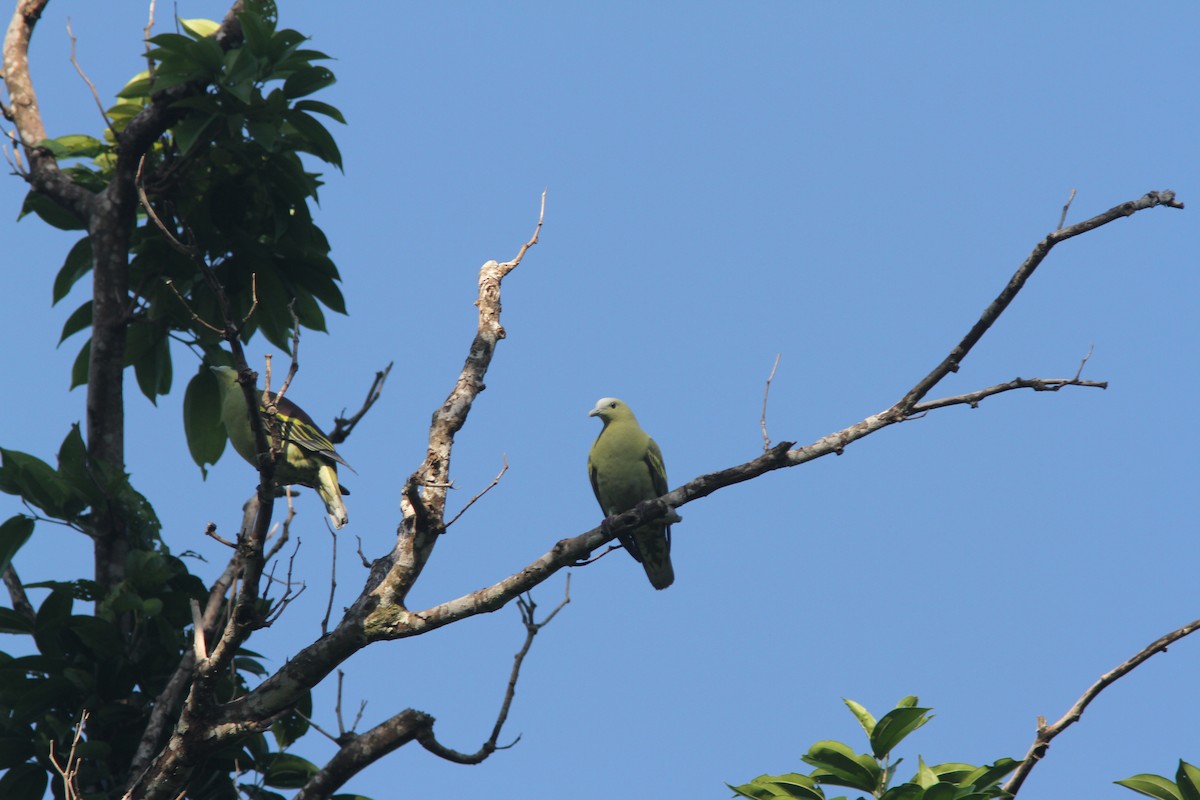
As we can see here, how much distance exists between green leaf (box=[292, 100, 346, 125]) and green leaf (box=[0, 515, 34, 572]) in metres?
2.79

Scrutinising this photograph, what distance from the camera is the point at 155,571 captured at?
6.05 meters

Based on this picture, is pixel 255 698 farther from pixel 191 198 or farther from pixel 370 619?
pixel 191 198

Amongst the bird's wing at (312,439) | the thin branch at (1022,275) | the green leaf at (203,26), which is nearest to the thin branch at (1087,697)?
the thin branch at (1022,275)

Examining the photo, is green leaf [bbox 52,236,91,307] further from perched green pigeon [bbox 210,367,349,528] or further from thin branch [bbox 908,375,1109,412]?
thin branch [bbox 908,375,1109,412]

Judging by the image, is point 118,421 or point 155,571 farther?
point 118,421

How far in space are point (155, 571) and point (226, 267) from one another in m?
2.04

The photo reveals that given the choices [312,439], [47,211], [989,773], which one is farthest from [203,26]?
[989,773]

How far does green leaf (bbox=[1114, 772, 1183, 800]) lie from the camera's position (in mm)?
3811

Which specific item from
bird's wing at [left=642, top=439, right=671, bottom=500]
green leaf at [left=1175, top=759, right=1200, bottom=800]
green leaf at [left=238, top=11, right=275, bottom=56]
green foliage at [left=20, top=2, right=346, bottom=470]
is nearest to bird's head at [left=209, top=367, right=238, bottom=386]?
green foliage at [left=20, top=2, right=346, bottom=470]

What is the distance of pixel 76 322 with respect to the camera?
24.4ft

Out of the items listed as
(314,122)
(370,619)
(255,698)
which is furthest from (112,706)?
(314,122)

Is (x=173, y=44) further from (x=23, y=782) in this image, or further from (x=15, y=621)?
(x=23, y=782)

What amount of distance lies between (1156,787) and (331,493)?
13.7 ft

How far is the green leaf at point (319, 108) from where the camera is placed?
697 centimetres
